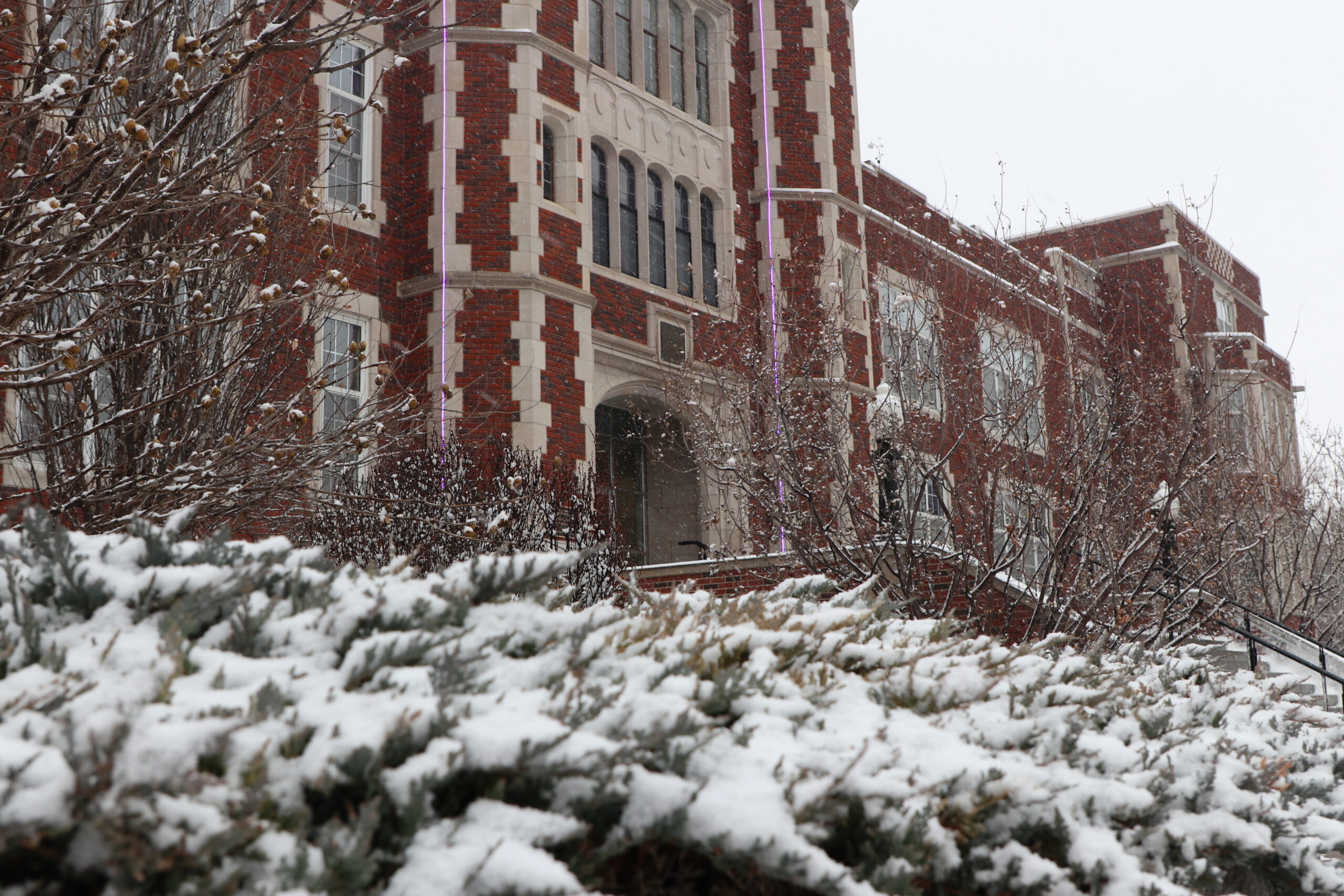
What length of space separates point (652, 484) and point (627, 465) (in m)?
0.48

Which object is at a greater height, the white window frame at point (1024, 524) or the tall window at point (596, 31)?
the tall window at point (596, 31)

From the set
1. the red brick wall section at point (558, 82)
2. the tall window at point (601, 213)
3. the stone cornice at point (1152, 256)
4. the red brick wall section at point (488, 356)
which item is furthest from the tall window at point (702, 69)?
the stone cornice at point (1152, 256)

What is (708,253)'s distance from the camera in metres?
16.8

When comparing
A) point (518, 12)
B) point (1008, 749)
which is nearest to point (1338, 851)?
point (1008, 749)

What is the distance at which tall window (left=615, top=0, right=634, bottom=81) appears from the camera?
16062mm

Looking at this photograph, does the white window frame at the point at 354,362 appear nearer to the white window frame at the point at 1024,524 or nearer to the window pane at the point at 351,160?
the window pane at the point at 351,160

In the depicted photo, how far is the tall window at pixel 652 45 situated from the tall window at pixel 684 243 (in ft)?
4.76

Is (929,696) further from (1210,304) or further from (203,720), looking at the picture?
(1210,304)

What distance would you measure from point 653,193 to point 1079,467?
9.45 meters

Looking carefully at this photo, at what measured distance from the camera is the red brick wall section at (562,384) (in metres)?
12.8

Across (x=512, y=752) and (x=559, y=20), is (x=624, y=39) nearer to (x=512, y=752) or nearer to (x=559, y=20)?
(x=559, y=20)

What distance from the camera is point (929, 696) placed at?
3.04 meters

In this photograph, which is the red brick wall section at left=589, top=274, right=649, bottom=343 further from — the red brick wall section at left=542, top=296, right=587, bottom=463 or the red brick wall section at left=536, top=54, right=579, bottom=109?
the red brick wall section at left=536, top=54, right=579, bottom=109

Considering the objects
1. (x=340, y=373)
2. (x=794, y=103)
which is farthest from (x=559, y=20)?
(x=340, y=373)
